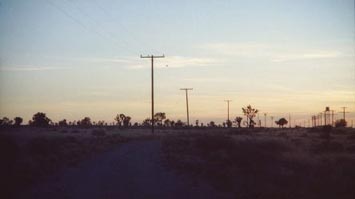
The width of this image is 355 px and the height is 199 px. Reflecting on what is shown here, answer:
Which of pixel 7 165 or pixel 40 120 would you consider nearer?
pixel 7 165

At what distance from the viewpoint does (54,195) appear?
1855 cm

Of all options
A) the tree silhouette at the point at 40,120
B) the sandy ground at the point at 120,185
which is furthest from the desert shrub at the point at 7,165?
the tree silhouette at the point at 40,120

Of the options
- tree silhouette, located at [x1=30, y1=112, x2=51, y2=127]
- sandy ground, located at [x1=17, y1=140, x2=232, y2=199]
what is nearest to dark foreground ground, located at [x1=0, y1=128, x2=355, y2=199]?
sandy ground, located at [x1=17, y1=140, x2=232, y2=199]

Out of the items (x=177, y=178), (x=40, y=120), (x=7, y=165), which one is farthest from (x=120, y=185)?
(x=40, y=120)

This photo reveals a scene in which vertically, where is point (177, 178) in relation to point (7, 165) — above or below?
below

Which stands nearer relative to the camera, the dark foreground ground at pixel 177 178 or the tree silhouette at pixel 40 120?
the dark foreground ground at pixel 177 178

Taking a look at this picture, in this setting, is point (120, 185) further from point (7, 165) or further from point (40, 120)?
point (40, 120)

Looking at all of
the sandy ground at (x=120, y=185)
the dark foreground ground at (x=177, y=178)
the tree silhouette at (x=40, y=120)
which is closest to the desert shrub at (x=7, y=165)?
the dark foreground ground at (x=177, y=178)

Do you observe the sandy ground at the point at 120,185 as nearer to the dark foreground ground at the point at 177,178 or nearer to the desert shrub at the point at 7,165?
the dark foreground ground at the point at 177,178

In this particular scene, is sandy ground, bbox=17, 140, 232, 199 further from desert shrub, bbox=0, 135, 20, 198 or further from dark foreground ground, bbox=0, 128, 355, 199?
desert shrub, bbox=0, 135, 20, 198

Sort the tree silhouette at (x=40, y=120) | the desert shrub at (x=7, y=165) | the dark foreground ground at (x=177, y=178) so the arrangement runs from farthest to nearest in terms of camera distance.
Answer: the tree silhouette at (x=40, y=120) < the desert shrub at (x=7, y=165) < the dark foreground ground at (x=177, y=178)

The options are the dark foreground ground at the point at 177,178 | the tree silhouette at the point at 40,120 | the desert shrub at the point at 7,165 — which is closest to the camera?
the dark foreground ground at the point at 177,178

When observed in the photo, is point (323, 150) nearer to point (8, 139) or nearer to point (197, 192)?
point (8, 139)

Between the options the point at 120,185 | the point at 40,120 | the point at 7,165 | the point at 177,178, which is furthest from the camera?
the point at 40,120
